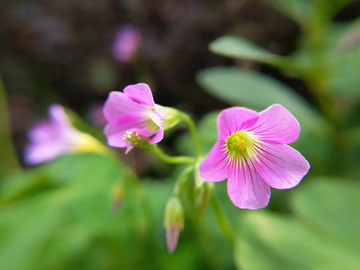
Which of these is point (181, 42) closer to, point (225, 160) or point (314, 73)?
point (314, 73)

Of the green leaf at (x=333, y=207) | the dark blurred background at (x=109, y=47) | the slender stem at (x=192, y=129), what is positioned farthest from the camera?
the dark blurred background at (x=109, y=47)

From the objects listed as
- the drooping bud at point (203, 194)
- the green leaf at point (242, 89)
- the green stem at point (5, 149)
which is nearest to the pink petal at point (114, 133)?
the drooping bud at point (203, 194)

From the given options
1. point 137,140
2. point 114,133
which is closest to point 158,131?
point 137,140

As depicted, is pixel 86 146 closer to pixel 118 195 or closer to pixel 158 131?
pixel 118 195

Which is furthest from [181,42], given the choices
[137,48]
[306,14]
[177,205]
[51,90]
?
[177,205]

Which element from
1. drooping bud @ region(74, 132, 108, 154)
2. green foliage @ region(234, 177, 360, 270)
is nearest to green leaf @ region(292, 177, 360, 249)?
green foliage @ region(234, 177, 360, 270)

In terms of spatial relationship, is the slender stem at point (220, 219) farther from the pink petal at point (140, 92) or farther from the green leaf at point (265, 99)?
the green leaf at point (265, 99)
